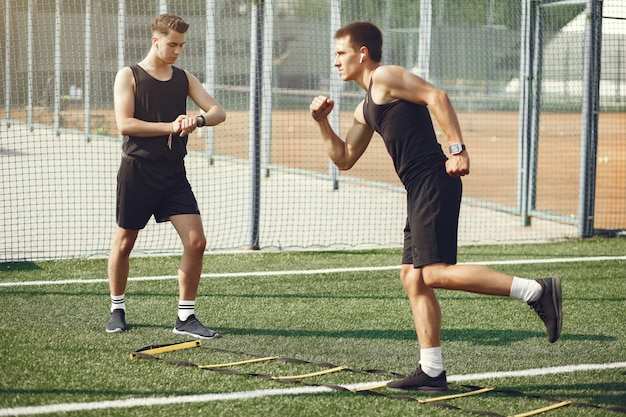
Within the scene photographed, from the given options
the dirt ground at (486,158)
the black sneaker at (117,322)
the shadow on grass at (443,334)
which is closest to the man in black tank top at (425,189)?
the shadow on grass at (443,334)

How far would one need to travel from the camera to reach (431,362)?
16.7 ft

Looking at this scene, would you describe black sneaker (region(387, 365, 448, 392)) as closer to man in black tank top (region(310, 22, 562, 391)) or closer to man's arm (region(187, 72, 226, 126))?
man in black tank top (region(310, 22, 562, 391))

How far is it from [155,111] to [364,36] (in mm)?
1816

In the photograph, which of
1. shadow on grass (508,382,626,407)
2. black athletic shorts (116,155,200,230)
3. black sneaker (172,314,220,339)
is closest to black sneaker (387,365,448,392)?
shadow on grass (508,382,626,407)

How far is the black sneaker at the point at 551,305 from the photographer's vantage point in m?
4.97

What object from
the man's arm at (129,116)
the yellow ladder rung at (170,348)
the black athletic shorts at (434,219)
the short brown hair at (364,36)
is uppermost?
the short brown hair at (364,36)

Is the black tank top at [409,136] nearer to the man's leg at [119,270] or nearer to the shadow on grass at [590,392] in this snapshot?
the shadow on grass at [590,392]

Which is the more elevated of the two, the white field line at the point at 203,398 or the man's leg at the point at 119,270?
the man's leg at the point at 119,270

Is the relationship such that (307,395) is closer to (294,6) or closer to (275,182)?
(275,182)

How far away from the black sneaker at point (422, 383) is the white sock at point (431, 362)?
0.07 ft

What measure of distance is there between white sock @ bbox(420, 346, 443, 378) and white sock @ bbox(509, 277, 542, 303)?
528 mm

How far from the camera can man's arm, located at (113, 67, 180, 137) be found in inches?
240

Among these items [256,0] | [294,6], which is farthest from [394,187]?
[256,0]

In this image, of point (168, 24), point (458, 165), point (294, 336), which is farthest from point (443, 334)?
point (168, 24)
